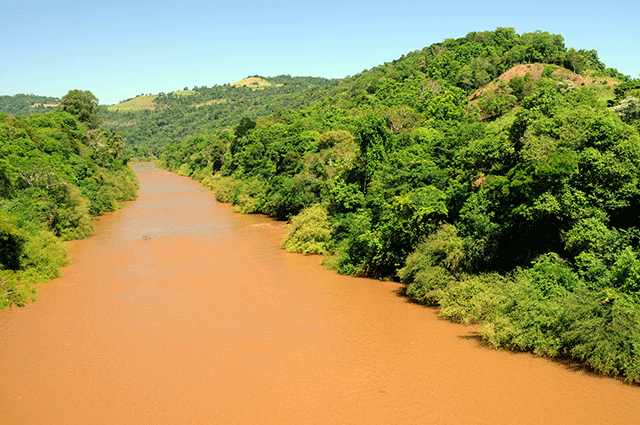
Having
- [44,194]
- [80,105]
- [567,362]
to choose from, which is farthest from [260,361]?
[80,105]

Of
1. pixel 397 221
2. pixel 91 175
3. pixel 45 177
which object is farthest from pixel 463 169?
pixel 91 175

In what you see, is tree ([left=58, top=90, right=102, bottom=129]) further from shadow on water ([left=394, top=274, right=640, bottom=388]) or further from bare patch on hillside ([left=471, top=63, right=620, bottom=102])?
shadow on water ([left=394, top=274, right=640, bottom=388])

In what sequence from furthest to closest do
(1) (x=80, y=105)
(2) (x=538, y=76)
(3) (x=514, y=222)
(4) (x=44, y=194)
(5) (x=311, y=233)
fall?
(1) (x=80, y=105)
(2) (x=538, y=76)
(4) (x=44, y=194)
(5) (x=311, y=233)
(3) (x=514, y=222)

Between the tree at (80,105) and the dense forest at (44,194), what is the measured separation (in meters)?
18.3

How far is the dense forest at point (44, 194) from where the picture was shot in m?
27.0

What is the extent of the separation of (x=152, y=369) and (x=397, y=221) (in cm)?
1486

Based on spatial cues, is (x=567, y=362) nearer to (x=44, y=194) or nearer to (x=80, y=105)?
(x=44, y=194)

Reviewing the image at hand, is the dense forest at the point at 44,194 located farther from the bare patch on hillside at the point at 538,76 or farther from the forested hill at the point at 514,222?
the bare patch on hillside at the point at 538,76

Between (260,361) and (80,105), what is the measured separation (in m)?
84.2

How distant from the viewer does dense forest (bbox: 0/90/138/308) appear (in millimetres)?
26969

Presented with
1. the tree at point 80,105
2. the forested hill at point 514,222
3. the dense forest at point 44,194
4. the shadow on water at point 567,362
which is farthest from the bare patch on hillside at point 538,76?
the tree at point 80,105

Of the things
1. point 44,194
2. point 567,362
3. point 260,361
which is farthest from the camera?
point 44,194

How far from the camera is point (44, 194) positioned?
3644 cm

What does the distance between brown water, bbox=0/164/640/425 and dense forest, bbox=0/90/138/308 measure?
85.0 inches
